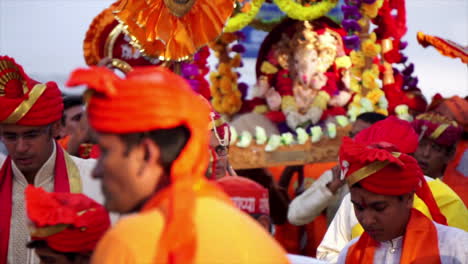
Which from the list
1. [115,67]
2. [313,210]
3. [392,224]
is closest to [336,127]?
[313,210]

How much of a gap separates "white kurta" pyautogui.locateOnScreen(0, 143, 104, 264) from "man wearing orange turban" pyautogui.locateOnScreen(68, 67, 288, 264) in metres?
1.61

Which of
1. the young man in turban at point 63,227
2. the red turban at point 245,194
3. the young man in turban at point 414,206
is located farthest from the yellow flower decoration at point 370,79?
the young man in turban at point 63,227

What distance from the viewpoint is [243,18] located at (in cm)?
748

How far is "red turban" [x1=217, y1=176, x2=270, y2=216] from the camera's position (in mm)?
2797

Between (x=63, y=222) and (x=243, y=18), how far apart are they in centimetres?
526

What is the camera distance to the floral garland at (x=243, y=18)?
24.5 feet

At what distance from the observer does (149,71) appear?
5.77 ft

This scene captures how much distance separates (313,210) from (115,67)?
1.73m

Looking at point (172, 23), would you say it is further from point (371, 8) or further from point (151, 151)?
point (371, 8)

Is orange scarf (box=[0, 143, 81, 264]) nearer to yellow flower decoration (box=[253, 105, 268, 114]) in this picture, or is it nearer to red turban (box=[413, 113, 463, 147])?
red turban (box=[413, 113, 463, 147])

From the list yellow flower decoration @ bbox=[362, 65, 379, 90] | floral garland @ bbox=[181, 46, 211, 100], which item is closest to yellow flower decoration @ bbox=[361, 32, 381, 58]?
yellow flower decoration @ bbox=[362, 65, 379, 90]

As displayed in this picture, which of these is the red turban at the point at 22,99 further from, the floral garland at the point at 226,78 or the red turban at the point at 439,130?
the floral garland at the point at 226,78

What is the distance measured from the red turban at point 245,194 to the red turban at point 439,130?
2.38m

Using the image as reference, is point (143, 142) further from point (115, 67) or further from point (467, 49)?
point (467, 49)
